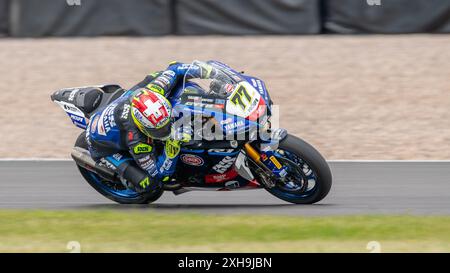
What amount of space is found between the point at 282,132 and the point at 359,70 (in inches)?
291

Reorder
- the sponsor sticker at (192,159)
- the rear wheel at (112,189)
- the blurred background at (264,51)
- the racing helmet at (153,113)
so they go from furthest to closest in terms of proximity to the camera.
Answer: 1. the blurred background at (264,51)
2. the rear wheel at (112,189)
3. the sponsor sticker at (192,159)
4. the racing helmet at (153,113)

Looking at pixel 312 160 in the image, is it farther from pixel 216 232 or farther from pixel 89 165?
pixel 89 165

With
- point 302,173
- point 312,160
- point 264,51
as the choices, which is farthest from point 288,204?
point 264,51

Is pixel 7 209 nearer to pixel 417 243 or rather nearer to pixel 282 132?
pixel 282 132

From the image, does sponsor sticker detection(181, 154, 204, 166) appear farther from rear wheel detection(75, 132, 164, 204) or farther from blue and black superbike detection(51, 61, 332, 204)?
rear wheel detection(75, 132, 164, 204)

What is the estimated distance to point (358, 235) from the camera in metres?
7.46

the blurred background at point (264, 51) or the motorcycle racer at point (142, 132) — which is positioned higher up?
the motorcycle racer at point (142, 132)

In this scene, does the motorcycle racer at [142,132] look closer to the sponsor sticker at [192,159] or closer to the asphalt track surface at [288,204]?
the sponsor sticker at [192,159]

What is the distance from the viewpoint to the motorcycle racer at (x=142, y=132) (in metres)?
8.30

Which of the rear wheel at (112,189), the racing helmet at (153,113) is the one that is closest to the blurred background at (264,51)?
the rear wheel at (112,189)

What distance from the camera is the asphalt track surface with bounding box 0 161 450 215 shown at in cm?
874

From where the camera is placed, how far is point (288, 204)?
8.82 m

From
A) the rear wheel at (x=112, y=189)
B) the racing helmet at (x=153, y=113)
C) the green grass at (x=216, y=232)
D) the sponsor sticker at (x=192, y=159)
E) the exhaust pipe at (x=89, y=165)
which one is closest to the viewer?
the green grass at (x=216, y=232)
